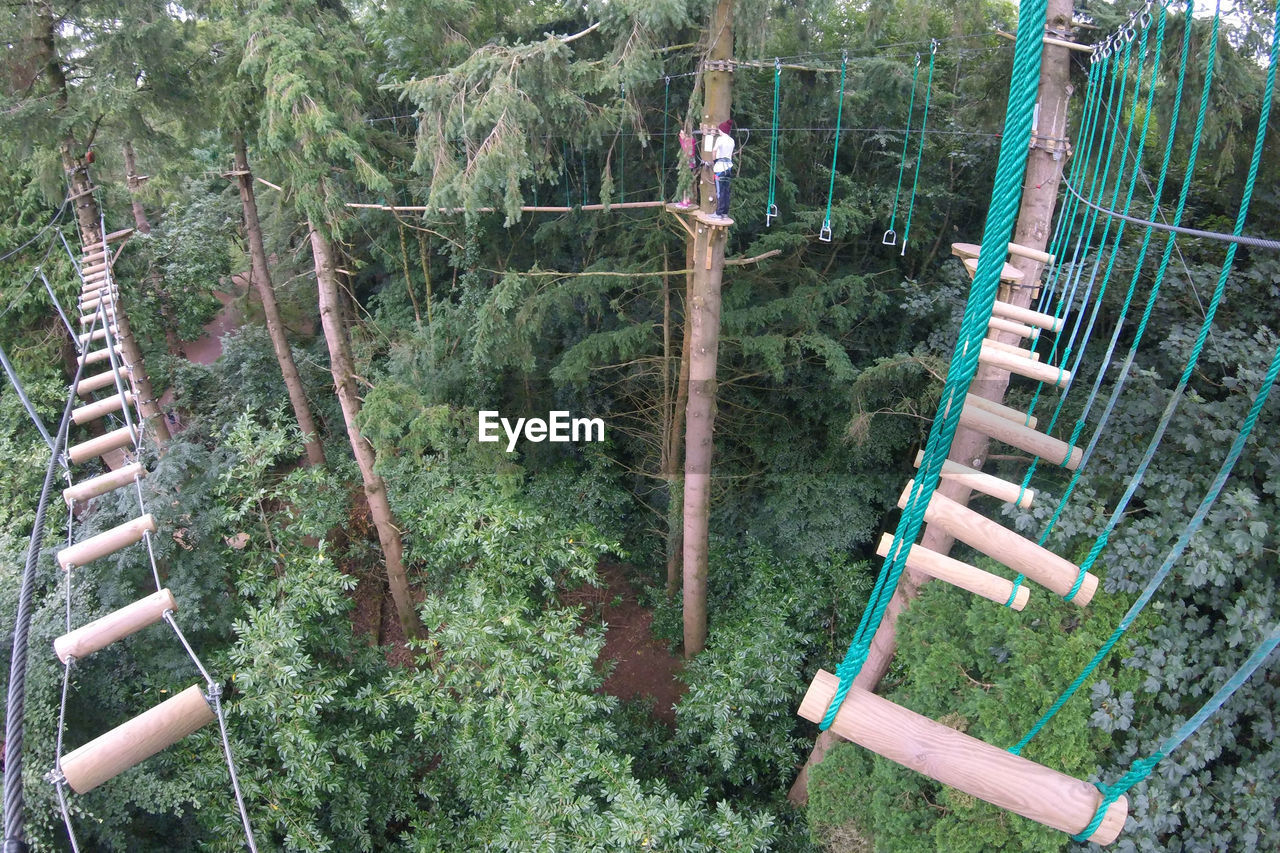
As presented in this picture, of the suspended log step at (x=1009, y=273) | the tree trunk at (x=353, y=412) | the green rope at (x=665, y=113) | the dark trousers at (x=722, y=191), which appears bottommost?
the tree trunk at (x=353, y=412)

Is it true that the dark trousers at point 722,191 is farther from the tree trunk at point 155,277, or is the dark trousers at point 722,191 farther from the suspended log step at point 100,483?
the tree trunk at point 155,277

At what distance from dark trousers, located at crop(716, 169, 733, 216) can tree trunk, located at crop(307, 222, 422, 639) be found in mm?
3292

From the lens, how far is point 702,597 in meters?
7.37

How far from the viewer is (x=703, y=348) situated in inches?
242

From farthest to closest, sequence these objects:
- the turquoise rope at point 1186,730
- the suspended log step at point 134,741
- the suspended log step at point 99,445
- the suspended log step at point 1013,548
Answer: the suspended log step at point 99,445 → the suspended log step at point 1013,548 → the suspended log step at point 134,741 → the turquoise rope at point 1186,730

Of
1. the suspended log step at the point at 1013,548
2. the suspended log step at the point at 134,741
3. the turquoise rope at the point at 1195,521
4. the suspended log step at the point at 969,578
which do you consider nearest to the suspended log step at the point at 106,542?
the suspended log step at the point at 134,741

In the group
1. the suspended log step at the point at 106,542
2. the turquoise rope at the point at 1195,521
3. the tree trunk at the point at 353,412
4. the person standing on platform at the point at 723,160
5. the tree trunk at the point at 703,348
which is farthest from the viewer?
the tree trunk at the point at 353,412

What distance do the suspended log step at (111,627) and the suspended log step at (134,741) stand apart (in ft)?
2.35

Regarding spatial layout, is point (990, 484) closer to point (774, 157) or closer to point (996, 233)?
point (996, 233)

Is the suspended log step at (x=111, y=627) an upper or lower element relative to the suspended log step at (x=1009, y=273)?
lower

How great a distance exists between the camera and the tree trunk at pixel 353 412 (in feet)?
20.9

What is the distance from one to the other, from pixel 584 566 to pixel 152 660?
3.67 metres

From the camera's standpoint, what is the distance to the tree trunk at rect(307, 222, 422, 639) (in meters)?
6.37

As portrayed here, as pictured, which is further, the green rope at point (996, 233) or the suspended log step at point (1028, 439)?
the suspended log step at point (1028, 439)
